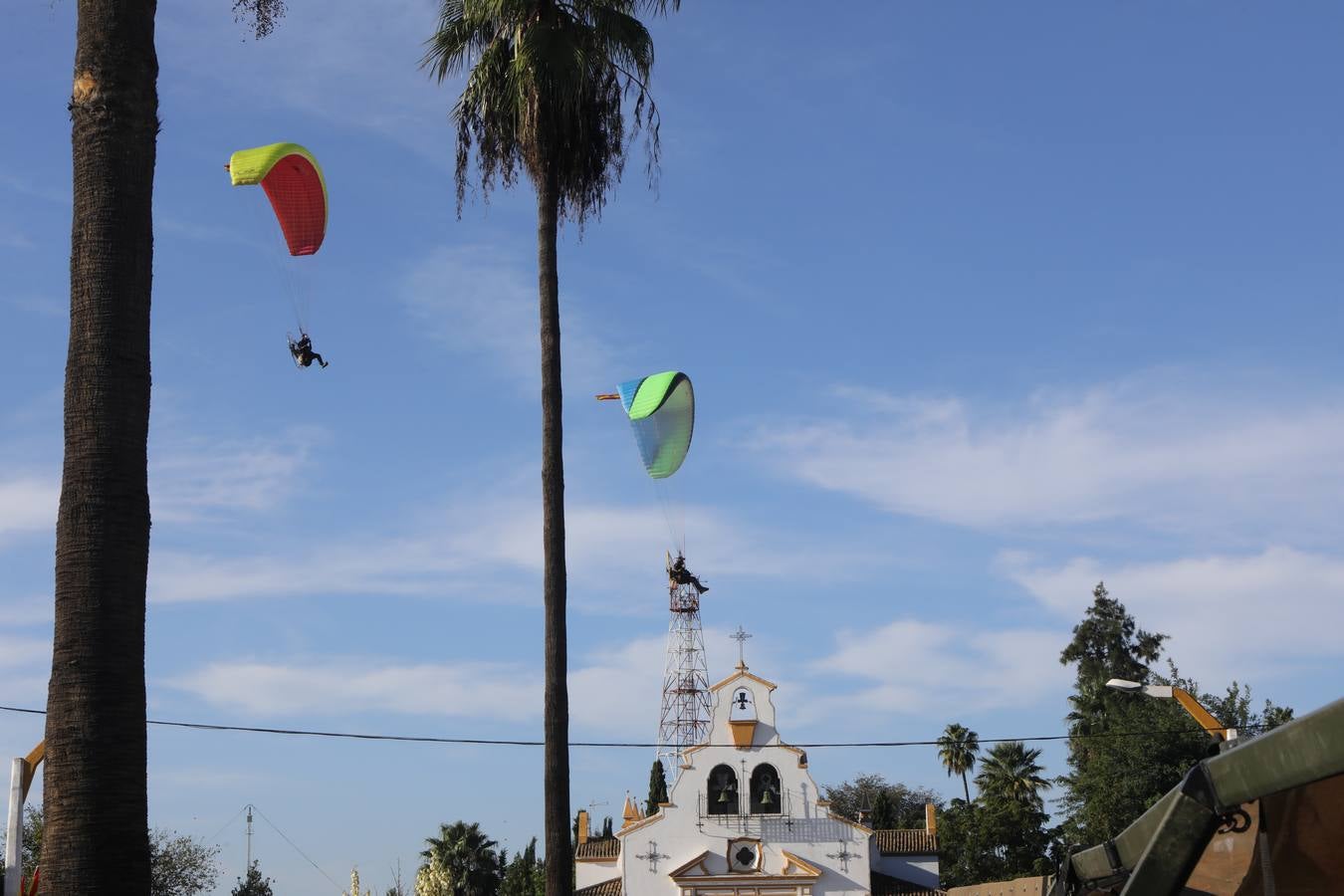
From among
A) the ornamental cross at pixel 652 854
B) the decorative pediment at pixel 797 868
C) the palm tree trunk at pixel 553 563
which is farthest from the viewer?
the ornamental cross at pixel 652 854

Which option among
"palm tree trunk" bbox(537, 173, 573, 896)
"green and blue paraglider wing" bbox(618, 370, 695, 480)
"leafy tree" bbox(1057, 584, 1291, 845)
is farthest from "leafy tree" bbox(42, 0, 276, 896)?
"leafy tree" bbox(1057, 584, 1291, 845)

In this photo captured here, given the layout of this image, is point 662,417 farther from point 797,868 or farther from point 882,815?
point 882,815

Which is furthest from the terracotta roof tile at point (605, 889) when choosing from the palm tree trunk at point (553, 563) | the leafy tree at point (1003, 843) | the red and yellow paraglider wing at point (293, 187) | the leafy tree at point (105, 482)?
the leafy tree at point (105, 482)

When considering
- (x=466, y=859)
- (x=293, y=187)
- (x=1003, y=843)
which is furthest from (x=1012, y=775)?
(x=293, y=187)

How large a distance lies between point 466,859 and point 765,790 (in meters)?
30.1

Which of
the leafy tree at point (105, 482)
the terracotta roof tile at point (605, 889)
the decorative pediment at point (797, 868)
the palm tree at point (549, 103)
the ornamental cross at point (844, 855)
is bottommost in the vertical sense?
the terracotta roof tile at point (605, 889)

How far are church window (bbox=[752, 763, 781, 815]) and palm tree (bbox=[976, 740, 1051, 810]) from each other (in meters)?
18.1

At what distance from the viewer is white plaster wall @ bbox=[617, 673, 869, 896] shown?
56.3 metres

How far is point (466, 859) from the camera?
268ft

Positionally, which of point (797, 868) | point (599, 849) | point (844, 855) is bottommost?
point (797, 868)

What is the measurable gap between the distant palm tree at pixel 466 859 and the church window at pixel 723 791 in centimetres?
2861

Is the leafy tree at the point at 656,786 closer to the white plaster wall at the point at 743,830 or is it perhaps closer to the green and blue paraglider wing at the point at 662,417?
the white plaster wall at the point at 743,830

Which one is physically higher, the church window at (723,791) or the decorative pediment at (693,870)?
the church window at (723,791)

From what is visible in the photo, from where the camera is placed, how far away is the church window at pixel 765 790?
57.4m
